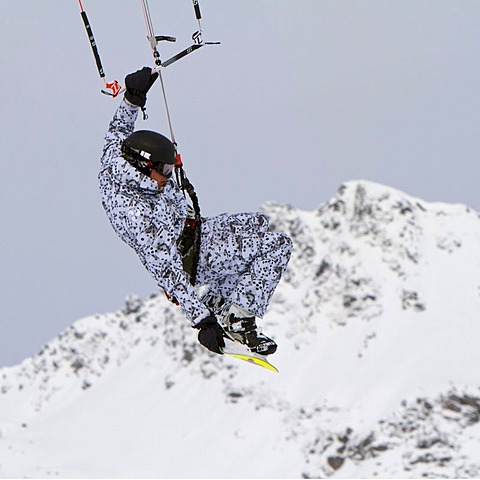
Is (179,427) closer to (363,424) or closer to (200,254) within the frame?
(363,424)

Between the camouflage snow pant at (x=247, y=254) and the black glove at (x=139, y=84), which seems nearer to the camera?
the black glove at (x=139, y=84)


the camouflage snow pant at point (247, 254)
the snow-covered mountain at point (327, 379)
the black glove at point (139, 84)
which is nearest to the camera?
the black glove at point (139, 84)

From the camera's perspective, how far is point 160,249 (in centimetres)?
822

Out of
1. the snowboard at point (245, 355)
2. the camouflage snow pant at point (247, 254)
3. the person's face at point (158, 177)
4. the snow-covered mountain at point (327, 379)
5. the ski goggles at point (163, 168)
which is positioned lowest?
the snow-covered mountain at point (327, 379)

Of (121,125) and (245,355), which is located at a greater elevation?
(121,125)

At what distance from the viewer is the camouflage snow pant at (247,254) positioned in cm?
869

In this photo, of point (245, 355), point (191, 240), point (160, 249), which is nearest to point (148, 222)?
point (160, 249)


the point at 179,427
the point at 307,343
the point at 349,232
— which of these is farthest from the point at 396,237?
the point at 179,427

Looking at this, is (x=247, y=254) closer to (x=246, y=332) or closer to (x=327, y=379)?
(x=246, y=332)

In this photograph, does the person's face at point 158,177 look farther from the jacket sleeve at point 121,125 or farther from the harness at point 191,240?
the jacket sleeve at point 121,125

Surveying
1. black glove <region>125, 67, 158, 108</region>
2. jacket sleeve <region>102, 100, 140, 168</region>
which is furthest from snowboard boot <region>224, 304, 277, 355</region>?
black glove <region>125, 67, 158, 108</region>

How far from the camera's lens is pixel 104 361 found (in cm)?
17712

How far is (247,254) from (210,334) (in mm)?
1276

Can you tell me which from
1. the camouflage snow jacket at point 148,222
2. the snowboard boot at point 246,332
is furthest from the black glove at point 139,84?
the snowboard boot at point 246,332
